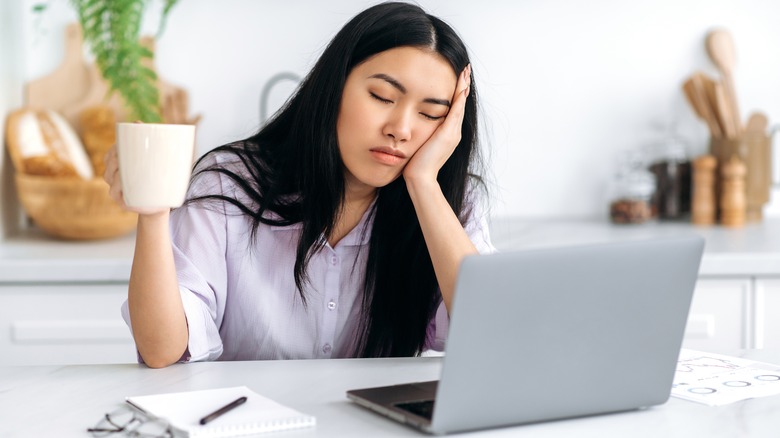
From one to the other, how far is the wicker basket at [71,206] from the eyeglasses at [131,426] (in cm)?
143

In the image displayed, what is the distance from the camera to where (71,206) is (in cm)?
242

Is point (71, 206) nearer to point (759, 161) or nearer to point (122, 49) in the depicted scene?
point (122, 49)

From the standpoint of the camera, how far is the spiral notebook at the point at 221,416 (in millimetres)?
952

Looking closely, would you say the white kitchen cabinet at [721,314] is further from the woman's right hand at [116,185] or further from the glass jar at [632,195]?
the woman's right hand at [116,185]

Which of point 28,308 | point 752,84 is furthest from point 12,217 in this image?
point 752,84

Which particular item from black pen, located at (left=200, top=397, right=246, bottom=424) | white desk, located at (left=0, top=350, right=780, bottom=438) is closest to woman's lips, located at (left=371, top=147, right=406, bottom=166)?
white desk, located at (left=0, top=350, right=780, bottom=438)

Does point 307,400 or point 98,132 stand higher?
point 98,132

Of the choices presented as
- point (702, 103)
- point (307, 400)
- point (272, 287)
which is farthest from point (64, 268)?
point (702, 103)

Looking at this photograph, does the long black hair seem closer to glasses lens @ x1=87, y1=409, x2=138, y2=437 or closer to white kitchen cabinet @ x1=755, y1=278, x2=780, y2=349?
glasses lens @ x1=87, y1=409, x2=138, y2=437

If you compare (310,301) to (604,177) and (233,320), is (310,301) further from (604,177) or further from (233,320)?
(604,177)

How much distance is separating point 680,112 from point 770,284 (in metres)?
0.76

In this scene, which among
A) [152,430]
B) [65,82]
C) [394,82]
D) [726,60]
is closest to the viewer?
[152,430]

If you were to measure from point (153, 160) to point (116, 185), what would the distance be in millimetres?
104

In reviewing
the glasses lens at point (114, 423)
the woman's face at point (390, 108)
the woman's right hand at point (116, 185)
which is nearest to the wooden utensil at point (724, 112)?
the woman's face at point (390, 108)
